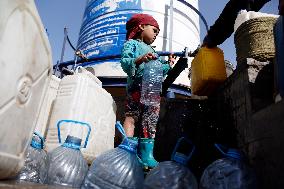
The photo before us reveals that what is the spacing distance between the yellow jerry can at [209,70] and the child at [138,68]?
47cm

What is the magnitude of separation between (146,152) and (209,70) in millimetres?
1262

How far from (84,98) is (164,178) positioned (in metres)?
2.05

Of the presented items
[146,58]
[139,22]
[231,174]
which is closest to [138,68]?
[146,58]

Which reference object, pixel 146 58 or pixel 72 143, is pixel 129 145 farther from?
pixel 146 58

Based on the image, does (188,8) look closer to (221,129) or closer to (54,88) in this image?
(54,88)

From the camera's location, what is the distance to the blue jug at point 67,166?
5.92 feet

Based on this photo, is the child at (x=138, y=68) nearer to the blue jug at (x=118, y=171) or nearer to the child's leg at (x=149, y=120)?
the child's leg at (x=149, y=120)

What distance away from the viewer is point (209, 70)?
3.12 m

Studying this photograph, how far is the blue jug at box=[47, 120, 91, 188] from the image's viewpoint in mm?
1806

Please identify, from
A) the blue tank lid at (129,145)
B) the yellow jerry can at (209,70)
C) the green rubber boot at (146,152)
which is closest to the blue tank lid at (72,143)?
the blue tank lid at (129,145)

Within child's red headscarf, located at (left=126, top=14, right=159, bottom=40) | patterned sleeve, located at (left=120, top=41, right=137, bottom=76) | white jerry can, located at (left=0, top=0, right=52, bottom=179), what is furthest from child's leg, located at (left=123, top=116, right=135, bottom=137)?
white jerry can, located at (left=0, top=0, right=52, bottom=179)

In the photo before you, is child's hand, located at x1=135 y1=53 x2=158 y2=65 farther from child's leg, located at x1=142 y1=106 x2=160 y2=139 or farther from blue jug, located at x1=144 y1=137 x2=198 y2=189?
blue jug, located at x1=144 y1=137 x2=198 y2=189

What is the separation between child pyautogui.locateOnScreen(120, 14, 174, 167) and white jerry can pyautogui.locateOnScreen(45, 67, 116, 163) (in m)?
0.54

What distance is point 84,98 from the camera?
10.8 feet
